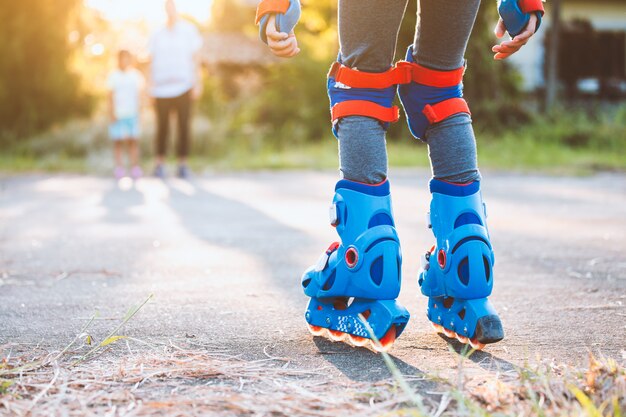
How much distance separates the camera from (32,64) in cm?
1091

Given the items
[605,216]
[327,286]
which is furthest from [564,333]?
[605,216]

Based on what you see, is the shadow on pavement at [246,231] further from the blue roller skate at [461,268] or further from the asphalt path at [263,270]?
the blue roller skate at [461,268]

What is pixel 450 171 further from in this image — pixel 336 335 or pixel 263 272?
pixel 263 272

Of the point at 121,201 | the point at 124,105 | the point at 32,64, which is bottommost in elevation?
the point at 121,201

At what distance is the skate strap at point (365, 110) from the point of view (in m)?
2.00

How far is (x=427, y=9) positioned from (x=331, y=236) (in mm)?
2378

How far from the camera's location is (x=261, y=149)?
11289 mm

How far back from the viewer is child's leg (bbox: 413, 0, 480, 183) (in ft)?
6.62

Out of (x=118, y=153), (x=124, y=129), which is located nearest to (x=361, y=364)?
(x=118, y=153)

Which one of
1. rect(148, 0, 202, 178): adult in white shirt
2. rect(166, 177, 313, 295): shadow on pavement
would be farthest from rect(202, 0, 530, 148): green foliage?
rect(166, 177, 313, 295): shadow on pavement

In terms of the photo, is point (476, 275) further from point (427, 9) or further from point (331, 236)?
point (331, 236)

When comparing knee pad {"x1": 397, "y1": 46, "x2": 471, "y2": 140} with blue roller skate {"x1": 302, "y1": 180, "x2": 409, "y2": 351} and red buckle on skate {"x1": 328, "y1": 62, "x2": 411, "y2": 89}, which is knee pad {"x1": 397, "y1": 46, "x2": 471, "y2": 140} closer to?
red buckle on skate {"x1": 328, "y1": 62, "x2": 411, "y2": 89}

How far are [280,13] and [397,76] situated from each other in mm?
326

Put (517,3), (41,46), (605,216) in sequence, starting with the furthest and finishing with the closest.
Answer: (41,46) < (605,216) < (517,3)
